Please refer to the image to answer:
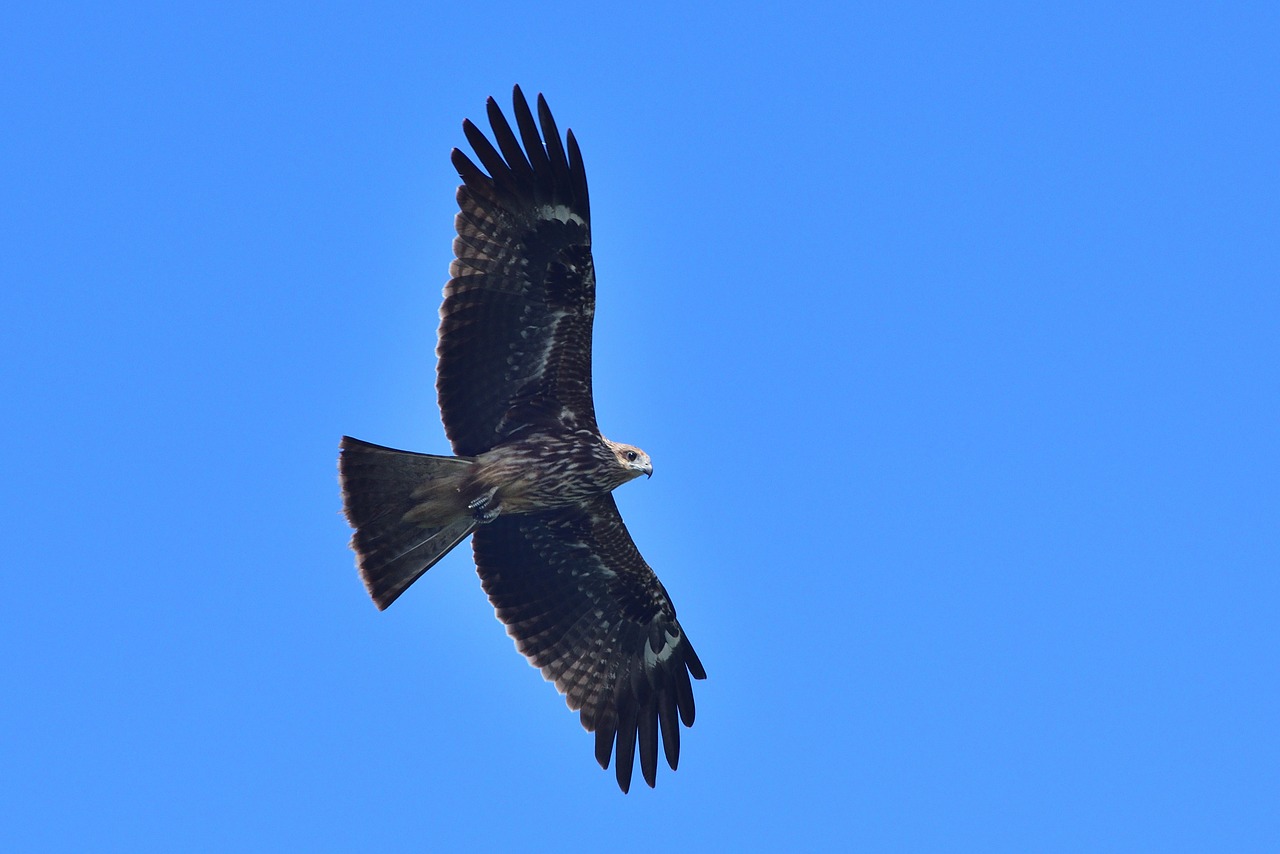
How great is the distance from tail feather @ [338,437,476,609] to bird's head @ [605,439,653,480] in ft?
3.76

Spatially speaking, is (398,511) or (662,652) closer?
(398,511)

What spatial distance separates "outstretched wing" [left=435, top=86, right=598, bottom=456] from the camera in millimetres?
12797

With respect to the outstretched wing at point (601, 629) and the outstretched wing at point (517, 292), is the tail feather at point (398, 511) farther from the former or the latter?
the outstretched wing at point (601, 629)

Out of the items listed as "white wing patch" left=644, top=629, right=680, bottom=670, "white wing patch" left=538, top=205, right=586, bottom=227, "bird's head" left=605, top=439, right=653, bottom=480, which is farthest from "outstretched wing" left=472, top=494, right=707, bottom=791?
"white wing patch" left=538, top=205, right=586, bottom=227

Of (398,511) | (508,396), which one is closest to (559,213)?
(508,396)

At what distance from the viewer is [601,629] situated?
14867 mm

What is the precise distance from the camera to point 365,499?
12.8 meters

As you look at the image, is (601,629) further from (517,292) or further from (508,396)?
(517,292)

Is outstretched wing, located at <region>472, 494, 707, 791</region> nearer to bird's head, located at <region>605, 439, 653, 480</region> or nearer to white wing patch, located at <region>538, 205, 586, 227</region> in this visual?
bird's head, located at <region>605, 439, 653, 480</region>

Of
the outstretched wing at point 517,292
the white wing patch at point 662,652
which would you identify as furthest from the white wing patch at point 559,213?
the white wing patch at point 662,652

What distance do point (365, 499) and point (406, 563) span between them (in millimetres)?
615

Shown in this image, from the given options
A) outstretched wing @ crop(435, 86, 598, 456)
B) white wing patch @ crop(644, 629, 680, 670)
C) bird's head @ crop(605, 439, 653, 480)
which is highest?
outstretched wing @ crop(435, 86, 598, 456)

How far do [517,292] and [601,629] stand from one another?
337cm

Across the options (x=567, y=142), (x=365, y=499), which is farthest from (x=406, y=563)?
(x=567, y=142)
